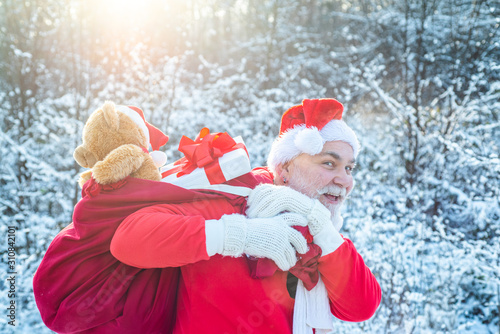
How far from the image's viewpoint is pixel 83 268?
133cm

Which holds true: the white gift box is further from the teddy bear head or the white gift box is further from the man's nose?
the man's nose

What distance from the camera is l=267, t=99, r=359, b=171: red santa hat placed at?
5.27ft

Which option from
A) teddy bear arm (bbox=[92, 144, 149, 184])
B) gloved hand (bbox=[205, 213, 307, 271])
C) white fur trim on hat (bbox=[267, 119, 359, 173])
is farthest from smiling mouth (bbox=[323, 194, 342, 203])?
teddy bear arm (bbox=[92, 144, 149, 184])

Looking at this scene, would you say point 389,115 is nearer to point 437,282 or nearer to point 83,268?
point 437,282

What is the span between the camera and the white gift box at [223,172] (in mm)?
1452

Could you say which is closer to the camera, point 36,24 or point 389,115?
point 36,24

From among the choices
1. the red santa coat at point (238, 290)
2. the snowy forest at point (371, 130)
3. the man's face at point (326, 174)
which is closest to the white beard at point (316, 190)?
the man's face at point (326, 174)

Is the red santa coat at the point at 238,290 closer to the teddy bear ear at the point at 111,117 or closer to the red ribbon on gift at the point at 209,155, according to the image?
the red ribbon on gift at the point at 209,155

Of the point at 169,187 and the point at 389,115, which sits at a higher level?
the point at 169,187

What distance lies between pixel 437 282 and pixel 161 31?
7686mm

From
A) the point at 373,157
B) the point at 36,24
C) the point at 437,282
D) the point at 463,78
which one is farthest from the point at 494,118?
the point at 36,24

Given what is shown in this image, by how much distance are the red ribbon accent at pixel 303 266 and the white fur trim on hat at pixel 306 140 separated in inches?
15.6

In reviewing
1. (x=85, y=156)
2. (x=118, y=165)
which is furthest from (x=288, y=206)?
(x=85, y=156)

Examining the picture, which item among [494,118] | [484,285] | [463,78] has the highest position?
[463,78]
